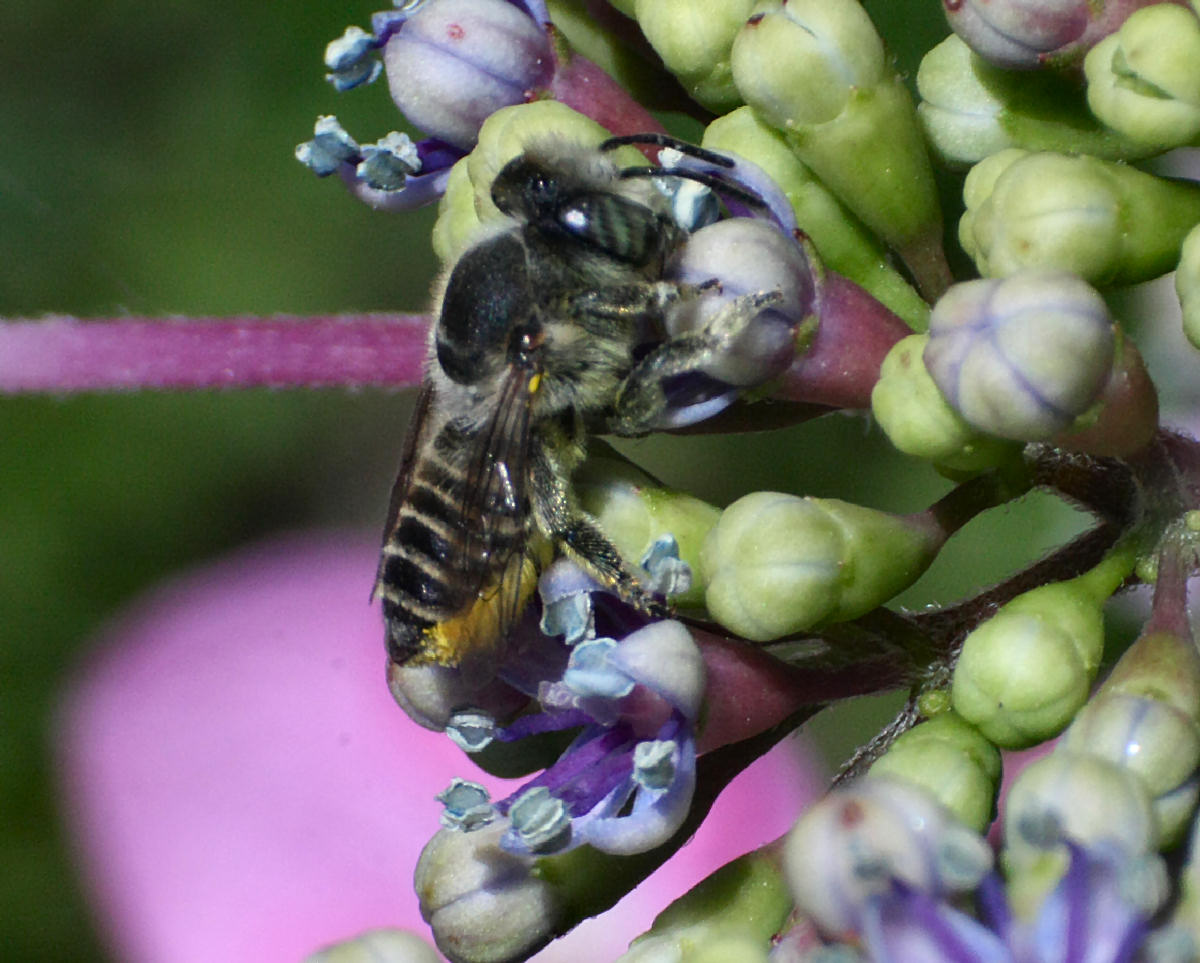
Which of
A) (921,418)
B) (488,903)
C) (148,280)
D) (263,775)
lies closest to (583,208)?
(921,418)

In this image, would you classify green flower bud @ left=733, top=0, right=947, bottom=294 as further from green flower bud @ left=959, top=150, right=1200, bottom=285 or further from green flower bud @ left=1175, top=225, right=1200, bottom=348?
green flower bud @ left=1175, top=225, right=1200, bottom=348

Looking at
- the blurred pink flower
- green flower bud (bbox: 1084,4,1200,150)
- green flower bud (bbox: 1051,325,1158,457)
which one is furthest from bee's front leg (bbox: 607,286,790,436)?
the blurred pink flower

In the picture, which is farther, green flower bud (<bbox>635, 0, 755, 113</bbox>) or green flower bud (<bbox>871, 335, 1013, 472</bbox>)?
green flower bud (<bbox>635, 0, 755, 113</bbox>)

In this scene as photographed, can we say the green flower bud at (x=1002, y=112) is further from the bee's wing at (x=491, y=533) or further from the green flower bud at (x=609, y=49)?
the bee's wing at (x=491, y=533)

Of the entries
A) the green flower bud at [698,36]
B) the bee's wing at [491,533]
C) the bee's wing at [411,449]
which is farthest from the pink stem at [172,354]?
the green flower bud at [698,36]

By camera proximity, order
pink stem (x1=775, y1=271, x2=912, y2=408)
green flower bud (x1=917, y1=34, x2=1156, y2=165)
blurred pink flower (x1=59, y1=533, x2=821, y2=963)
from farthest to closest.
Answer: blurred pink flower (x1=59, y1=533, x2=821, y2=963) → green flower bud (x1=917, y1=34, x2=1156, y2=165) → pink stem (x1=775, y1=271, x2=912, y2=408)

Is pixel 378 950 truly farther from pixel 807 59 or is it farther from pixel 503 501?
pixel 807 59

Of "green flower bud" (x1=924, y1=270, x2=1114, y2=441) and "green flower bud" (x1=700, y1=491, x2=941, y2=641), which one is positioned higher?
"green flower bud" (x1=924, y1=270, x2=1114, y2=441)

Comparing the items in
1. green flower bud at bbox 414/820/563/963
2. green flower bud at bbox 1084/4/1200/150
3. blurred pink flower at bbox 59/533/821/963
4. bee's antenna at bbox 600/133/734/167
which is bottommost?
blurred pink flower at bbox 59/533/821/963
